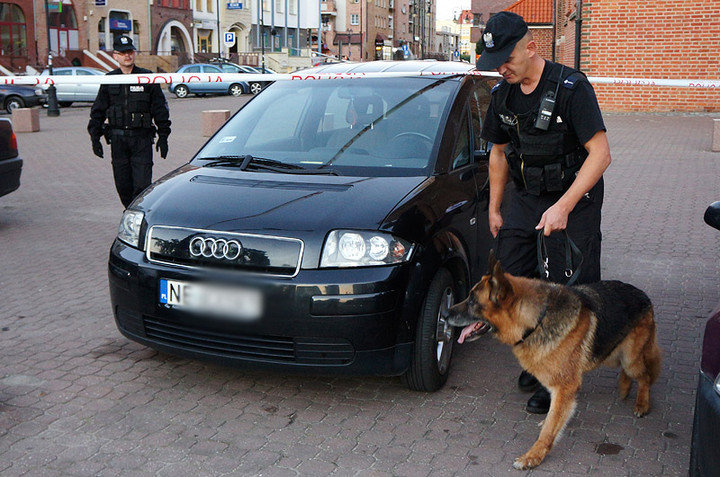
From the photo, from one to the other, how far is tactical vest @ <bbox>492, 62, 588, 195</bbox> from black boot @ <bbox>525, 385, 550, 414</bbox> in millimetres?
1058

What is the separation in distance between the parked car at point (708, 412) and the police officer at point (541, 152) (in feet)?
4.07

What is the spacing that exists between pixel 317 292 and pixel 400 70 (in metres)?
2.63

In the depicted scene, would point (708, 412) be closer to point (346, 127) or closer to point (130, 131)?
point (346, 127)

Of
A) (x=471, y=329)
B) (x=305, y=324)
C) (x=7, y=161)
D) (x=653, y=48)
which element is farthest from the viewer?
(x=653, y=48)

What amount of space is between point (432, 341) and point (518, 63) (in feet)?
4.91

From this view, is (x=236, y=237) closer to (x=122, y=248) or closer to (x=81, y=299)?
(x=122, y=248)

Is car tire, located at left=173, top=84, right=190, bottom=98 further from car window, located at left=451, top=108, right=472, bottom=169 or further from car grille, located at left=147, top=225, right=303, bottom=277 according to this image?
car grille, located at left=147, top=225, right=303, bottom=277

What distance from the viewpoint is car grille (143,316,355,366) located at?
3916 millimetres

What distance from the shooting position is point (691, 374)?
15.4 ft

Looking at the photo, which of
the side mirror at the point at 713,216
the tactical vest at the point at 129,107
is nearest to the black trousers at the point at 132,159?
the tactical vest at the point at 129,107

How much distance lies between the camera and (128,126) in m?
7.41

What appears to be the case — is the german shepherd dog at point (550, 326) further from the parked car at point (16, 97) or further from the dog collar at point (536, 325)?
the parked car at point (16, 97)

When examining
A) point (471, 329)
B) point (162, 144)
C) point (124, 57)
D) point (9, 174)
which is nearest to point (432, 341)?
point (471, 329)

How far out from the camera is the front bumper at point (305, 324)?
3850 millimetres
